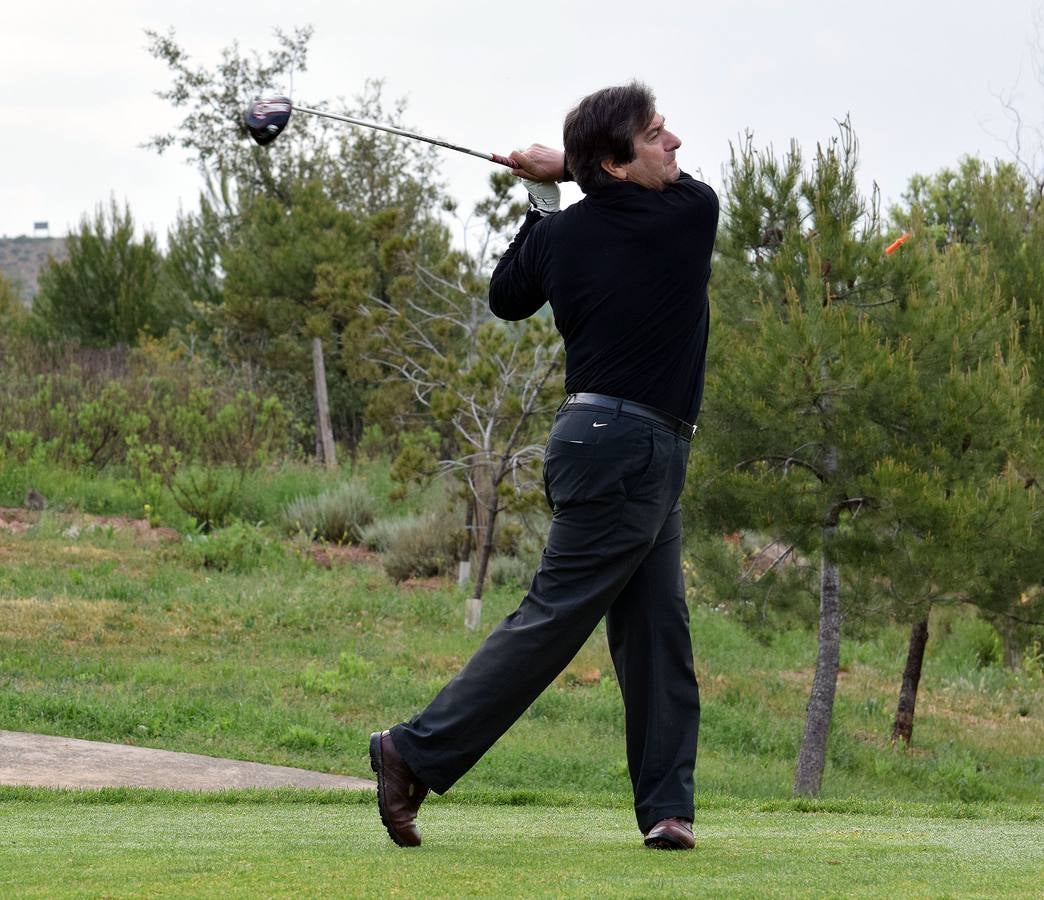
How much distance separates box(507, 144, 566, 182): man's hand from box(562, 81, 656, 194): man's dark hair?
13 cm

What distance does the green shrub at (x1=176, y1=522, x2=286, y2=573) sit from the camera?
1480 cm

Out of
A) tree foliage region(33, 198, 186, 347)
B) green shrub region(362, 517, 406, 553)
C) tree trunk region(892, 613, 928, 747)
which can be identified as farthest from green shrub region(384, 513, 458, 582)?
tree foliage region(33, 198, 186, 347)

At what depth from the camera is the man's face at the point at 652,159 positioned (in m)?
3.97

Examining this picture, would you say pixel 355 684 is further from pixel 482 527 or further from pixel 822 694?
pixel 482 527

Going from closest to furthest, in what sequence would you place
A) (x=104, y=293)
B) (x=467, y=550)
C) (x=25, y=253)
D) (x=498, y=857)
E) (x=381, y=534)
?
(x=498, y=857)
(x=467, y=550)
(x=381, y=534)
(x=104, y=293)
(x=25, y=253)

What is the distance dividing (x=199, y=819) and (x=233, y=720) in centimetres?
415

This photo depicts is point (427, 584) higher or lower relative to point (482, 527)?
lower

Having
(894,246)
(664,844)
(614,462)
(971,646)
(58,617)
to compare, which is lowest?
(971,646)

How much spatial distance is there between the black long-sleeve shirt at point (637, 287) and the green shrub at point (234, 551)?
11200 millimetres

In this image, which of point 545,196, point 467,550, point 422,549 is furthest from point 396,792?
point 422,549

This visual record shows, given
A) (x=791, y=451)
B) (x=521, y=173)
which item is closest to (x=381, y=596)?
(x=791, y=451)

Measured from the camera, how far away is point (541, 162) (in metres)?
4.20

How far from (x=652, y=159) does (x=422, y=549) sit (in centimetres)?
1205

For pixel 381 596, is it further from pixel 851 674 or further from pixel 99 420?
pixel 99 420
